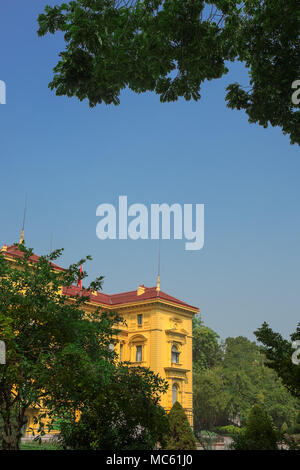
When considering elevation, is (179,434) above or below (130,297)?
below

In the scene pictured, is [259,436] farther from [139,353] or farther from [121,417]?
[139,353]

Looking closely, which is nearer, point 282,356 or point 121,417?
point 282,356

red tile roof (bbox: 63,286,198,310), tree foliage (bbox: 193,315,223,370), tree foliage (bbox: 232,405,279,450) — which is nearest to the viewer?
tree foliage (bbox: 232,405,279,450)

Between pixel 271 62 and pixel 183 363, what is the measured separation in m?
41.8

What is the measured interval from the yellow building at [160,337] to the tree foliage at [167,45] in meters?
37.0

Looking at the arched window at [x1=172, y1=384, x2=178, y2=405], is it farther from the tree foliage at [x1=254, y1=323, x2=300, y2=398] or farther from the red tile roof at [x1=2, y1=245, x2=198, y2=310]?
the tree foliage at [x1=254, y1=323, x2=300, y2=398]

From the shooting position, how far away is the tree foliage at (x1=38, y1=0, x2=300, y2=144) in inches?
366

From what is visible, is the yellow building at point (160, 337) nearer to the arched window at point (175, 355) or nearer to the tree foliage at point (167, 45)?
the arched window at point (175, 355)

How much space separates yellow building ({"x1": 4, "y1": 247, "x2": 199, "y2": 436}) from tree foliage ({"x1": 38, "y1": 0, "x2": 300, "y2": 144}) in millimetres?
37008

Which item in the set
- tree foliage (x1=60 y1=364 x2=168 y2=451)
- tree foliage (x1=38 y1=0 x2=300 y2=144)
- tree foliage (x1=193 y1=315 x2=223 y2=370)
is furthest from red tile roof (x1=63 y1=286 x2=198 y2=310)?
tree foliage (x1=38 y1=0 x2=300 y2=144)

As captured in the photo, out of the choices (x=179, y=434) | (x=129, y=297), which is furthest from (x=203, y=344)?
(x=179, y=434)

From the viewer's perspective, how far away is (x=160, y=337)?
152ft

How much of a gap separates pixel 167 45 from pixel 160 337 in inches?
1562

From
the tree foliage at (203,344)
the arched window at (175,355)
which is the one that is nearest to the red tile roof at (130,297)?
the arched window at (175,355)
